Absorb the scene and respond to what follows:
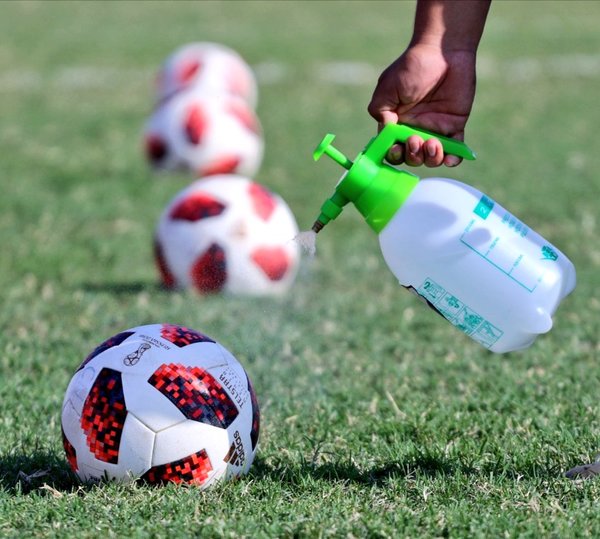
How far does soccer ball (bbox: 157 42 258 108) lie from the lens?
353 inches

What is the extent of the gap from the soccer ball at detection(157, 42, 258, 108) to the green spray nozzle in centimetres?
581

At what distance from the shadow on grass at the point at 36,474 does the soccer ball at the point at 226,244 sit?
225 centimetres

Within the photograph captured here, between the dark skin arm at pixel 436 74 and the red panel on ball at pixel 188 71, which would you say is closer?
the dark skin arm at pixel 436 74

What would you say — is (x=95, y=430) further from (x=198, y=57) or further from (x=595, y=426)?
(x=198, y=57)

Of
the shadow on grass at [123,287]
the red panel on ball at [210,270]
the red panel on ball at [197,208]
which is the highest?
the red panel on ball at [197,208]

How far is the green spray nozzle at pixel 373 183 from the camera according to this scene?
123 inches

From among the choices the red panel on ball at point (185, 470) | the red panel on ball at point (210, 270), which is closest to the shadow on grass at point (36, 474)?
the red panel on ball at point (185, 470)

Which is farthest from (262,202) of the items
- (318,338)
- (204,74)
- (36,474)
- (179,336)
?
(204,74)

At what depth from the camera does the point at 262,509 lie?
10.2 ft

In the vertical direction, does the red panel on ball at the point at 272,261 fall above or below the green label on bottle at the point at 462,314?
below

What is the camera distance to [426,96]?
3.39 meters

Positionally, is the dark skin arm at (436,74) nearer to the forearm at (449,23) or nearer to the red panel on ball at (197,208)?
the forearm at (449,23)

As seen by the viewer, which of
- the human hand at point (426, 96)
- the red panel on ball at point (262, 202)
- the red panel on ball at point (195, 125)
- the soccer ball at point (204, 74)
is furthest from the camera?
the soccer ball at point (204, 74)

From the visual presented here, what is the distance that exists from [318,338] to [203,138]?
359 cm
